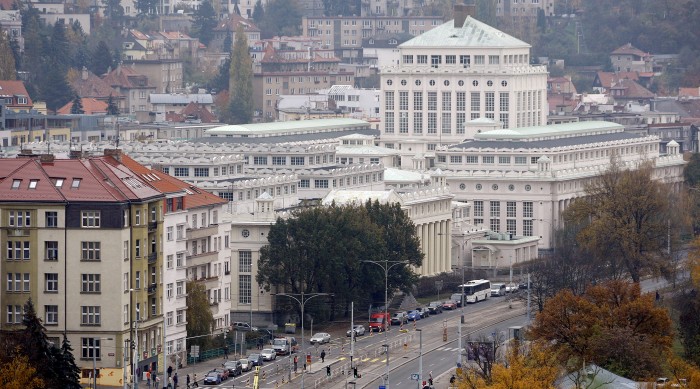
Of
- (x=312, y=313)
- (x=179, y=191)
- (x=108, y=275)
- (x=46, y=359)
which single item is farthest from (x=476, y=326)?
(x=46, y=359)

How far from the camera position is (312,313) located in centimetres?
17588

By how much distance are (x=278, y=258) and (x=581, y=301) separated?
31843 millimetres

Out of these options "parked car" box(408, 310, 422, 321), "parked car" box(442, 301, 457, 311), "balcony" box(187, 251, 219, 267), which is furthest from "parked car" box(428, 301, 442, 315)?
"balcony" box(187, 251, 219, 267)

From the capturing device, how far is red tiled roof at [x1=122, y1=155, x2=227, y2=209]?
159000 millimetres

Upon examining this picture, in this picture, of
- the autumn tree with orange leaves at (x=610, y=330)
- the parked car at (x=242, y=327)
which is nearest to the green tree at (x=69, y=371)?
the autumn tree with orange leaves at (x=610, y=330)

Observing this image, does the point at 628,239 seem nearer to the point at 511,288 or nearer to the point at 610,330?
the point at 511,288

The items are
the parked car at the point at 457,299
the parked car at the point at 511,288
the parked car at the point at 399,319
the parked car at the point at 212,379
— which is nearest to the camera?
the parked car at the point at 212,379

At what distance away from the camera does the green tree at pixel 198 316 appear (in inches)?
6319

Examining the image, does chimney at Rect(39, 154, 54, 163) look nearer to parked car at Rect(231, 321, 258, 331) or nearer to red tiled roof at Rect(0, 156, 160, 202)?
red tiled roof at Rect(0, 156, 160, 202)

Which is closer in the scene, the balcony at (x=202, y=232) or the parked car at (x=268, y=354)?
the parked car at (x=268, y=354)

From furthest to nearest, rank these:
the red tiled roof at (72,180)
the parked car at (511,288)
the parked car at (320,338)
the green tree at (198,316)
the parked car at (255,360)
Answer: the parked car at (511,288) → the parked car at (320,338) → the green tree at (198,316) → the parked car at (255,360) → the red tiled roof at (72,180)

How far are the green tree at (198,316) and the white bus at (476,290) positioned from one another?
31321 mm

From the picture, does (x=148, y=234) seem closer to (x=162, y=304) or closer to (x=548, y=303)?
(x=162, y=304)

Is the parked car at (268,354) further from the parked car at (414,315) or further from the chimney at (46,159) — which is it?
the parked car at (414,315)
